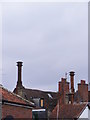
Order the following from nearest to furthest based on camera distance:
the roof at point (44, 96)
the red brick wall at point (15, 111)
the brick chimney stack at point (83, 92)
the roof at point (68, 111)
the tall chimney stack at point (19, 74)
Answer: the red brick wall at point (15, 111), the roof at point (68, 111), the tall chimney stack at point (19, 74), the roof at point (44, 96), the brick chimney stack at point (83, 92)

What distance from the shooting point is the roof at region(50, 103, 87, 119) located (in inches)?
1425

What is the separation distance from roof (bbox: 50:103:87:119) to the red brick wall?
1068cm

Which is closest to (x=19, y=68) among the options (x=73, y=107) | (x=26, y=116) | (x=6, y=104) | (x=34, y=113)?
(x=34, y=113)

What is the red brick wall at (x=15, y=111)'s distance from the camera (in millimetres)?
23000

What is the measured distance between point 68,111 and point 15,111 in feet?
48.7

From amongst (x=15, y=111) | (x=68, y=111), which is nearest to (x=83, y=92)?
(x=68, y=111)

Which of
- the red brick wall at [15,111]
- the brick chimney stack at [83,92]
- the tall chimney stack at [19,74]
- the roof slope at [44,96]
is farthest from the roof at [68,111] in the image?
the red brick wall at [15,111]

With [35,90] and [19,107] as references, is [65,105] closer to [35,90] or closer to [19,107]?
[35,90]

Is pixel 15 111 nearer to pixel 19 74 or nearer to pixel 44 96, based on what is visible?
pixel 19 74

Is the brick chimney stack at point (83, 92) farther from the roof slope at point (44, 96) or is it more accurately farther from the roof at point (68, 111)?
the roof at point (68, 111)

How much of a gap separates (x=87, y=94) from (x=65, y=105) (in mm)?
10106

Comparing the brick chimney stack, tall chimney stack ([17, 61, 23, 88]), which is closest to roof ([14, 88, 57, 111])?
tall chimney stack ([17, 61, 23, 88])

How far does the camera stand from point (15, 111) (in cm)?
2438

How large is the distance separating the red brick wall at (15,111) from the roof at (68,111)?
421 inches
